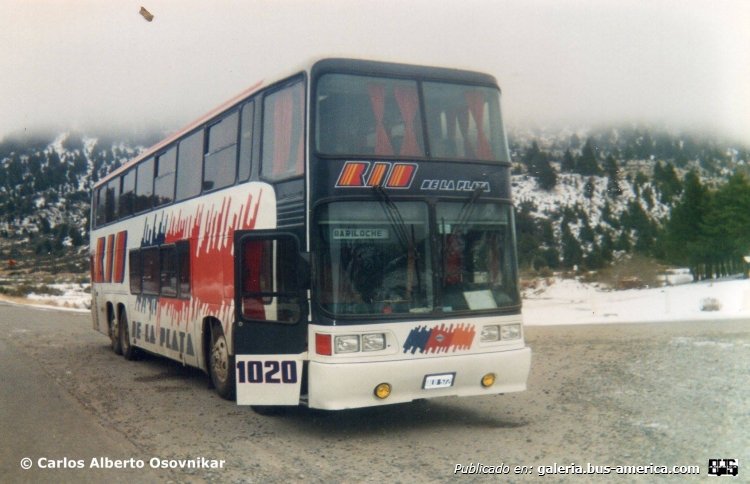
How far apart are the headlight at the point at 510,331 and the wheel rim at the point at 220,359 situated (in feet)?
12.3

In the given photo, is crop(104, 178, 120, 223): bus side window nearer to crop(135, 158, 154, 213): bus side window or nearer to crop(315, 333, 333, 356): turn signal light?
crop(135, 158, 154, 213): bus side window

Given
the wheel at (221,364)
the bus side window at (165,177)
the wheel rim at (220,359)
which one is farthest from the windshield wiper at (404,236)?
the bus side window at (165,177)

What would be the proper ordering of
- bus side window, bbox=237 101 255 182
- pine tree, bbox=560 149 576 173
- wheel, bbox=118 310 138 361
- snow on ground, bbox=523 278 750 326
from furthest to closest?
pine tree, bbox=560 149 576 173 < snow on ground, bbox=523 278 750 326 < wheel, bbox=118 310 138 361 < bus side window, bbox=237 101 255 182

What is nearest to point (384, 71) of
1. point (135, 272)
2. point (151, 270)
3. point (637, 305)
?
point (151, 270)

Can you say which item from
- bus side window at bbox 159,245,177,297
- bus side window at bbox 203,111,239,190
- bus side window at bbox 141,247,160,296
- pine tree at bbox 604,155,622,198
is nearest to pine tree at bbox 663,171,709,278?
pine tree at bbox 604,155,622,198

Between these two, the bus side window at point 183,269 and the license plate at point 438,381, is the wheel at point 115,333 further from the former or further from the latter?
the license plate at point 438,381

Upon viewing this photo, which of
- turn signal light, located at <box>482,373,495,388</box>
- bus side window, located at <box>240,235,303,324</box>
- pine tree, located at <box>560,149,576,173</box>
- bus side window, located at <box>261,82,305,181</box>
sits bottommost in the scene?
turn signal light, located at <box>482,373,495,388</box>

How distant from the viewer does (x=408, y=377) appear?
25.0ft

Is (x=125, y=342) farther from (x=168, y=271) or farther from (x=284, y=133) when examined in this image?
(x=284, y=133)

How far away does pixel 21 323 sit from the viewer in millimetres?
27516

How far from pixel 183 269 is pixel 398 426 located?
16.1 ft

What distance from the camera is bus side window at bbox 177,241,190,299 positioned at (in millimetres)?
11656

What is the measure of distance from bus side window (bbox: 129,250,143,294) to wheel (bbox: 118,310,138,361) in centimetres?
106

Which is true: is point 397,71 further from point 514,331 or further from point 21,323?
point 21,323
